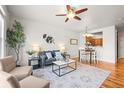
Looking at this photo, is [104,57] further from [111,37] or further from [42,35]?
[42,35]

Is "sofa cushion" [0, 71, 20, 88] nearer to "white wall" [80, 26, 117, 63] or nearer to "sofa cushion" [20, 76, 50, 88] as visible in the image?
"sofa cushion" [20, 76, 50, 88]

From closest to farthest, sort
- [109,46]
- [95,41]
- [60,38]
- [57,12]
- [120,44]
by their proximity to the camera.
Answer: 1. [57,12]
2. [109,46]
3. [60,38]
4. [95,41]
5. [120,44]

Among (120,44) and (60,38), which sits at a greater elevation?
(60,38)

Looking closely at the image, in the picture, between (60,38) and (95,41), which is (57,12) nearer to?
(60,38)

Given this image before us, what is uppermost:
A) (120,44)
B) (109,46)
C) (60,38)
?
(60,38)

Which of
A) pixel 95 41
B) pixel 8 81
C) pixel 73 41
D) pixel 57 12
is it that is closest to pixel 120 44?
pixel 95 41

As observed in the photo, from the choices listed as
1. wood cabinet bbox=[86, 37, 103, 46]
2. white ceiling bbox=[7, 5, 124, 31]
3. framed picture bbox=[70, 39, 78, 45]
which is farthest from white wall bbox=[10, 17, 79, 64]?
wood cabinet bbox=[86, 37, 103, 46]

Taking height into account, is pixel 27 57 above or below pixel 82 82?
above

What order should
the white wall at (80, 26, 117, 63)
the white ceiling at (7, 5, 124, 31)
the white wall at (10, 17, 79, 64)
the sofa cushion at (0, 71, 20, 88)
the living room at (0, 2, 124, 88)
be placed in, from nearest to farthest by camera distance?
the sofa cushion at (0, 71, 20, 88) < the white ceiling at (7, 5, 124, 31) < the living room at (0, 2, 124, 88) < the white wall at (10, 17, 79, 64) < the white wall at (80, 26, 117, 63)

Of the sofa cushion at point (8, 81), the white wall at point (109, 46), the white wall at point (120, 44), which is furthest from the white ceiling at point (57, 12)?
the white wall at point (120, 44)
